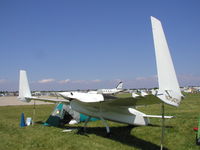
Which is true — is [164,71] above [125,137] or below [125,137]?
above

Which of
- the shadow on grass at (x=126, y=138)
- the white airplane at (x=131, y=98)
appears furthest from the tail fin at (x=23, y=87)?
the shadow on grass at (x=126, y=138)

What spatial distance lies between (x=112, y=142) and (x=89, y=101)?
1982mm

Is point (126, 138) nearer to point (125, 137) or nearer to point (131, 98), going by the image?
point (125, 137)

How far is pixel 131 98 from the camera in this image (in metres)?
7.77

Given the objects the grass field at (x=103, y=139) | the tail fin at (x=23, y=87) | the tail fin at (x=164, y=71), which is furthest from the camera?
the tail fin at (x=23, y=87)

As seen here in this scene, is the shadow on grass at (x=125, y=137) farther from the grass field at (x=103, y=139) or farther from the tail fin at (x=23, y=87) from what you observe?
the tail fin at (x=23, y=87)

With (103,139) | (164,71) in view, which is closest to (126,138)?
(103,139)

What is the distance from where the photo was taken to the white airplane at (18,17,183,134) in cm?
534

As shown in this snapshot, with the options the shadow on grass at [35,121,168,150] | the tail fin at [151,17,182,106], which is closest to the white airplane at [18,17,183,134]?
the tail fin at [151,17,182,106]

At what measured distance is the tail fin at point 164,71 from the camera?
17.2ft

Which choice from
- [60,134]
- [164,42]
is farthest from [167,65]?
[60,134]

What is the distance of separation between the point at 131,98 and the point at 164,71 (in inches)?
101

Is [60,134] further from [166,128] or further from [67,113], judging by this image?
[166,128]

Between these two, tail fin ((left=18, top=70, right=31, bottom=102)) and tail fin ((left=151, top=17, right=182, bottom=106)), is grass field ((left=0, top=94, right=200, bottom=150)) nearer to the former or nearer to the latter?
tail fin ((left=151, top=17, right=182, bottom=106))
